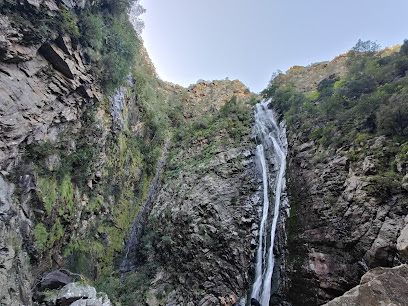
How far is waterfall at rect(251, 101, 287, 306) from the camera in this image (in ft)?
31.0

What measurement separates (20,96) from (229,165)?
11.8 metres

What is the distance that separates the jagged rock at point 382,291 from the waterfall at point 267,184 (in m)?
5.96

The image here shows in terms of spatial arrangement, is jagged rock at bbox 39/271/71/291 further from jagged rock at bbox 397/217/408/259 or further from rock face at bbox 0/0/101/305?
jagged rock at bbox 397/217/408/259

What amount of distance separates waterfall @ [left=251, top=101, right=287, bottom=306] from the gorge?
10 centimetres

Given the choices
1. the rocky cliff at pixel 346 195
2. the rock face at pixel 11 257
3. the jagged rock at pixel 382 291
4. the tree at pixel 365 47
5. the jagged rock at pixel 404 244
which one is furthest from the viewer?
the tree at pixel 365 47

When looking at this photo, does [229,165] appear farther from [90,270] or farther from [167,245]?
[90,270]

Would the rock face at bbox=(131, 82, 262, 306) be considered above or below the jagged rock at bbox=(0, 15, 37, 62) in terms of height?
below

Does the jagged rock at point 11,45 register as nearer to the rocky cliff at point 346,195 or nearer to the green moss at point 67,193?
the green moss at point 67,193

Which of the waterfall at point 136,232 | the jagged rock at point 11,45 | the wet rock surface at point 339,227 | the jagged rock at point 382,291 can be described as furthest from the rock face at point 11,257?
the wet rock surface at point 339,227

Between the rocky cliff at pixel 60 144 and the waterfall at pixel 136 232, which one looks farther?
the waterfall at pixel 136 232

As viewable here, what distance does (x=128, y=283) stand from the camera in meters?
10.8

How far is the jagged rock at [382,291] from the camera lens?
11.7 ft

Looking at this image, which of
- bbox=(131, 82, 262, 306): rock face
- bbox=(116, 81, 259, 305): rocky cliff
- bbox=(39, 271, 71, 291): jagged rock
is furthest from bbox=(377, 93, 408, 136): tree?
bbox=(39, 271, 71, 291): jagged rock

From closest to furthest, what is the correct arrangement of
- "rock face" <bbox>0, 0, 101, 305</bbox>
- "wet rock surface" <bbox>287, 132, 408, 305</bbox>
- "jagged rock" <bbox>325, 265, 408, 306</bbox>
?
"jagged rock" <bbox>325, 265, 408, 306</bbox> < "rock face" <bbox>0, 0, 101, 305</bbox> < "wet rock surface" <bbox>287, 132, 408, 305</bbox>
